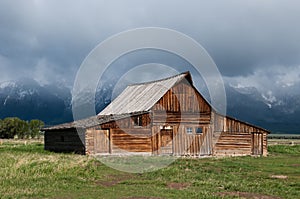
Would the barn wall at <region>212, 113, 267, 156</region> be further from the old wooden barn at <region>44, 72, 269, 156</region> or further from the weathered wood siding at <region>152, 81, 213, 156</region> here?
the weathered wood siding at <region>152, 81, 213, 156</region>

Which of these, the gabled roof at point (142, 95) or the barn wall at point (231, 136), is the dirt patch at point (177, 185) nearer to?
the gabled roof at point (142, 95)

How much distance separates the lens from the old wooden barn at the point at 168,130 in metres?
47.0

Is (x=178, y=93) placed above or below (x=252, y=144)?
above

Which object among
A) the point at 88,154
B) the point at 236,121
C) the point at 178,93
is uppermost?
the point at 178,93

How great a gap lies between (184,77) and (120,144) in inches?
423

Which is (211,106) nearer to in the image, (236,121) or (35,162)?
(236,121)

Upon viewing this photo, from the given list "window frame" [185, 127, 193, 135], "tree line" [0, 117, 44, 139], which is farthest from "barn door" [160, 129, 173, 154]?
"tree line" [0, 117, 44, 139]

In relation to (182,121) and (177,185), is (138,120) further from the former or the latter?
(177,185)

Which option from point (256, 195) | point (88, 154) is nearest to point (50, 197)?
point (256, 195)

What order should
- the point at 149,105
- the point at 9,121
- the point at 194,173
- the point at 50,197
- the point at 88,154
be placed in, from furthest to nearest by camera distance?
1. the point at 9,121
2. the point at 149,105
3. the point at 88,154
4. the point at 194,173
5. the point at 50,197

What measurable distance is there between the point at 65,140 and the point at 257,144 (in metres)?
22.5

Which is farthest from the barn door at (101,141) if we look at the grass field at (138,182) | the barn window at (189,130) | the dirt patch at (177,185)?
the dirt patch at (177,185)

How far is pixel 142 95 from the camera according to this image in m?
55.5

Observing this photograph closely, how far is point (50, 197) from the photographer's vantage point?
65.8ft
